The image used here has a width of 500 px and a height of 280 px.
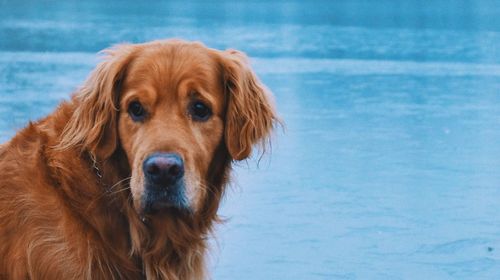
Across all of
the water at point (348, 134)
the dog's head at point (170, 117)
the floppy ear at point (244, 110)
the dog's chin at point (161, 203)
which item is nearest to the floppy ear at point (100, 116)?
the dog's head at point (170, 117)

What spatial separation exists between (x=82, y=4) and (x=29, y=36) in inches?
407

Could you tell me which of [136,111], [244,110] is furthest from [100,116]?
[244,110]

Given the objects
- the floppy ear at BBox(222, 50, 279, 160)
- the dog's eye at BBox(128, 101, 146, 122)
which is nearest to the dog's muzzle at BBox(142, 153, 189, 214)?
the dog's eye at BBox(128, 101, 146, 122)

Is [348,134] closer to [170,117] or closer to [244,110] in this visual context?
[244,110]

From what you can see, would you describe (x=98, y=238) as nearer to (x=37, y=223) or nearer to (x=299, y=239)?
(x=37, y=223)

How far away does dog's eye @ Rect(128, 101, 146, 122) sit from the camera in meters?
4.43

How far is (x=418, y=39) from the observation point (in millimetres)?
20453

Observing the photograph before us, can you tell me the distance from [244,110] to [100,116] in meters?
0.67

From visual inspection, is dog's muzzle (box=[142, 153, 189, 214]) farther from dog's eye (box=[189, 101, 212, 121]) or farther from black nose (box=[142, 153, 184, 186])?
dog's eye (box=[189, 101, 212, 121])

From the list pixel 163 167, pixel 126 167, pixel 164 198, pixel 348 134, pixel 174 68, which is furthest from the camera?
pixel 348 134

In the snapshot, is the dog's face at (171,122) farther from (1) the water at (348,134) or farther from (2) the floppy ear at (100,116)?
(1) the water at (348,134)

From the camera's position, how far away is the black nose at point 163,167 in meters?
4.18

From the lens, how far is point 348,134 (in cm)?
1055

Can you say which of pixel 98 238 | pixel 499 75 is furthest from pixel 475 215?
pixel 499 75
